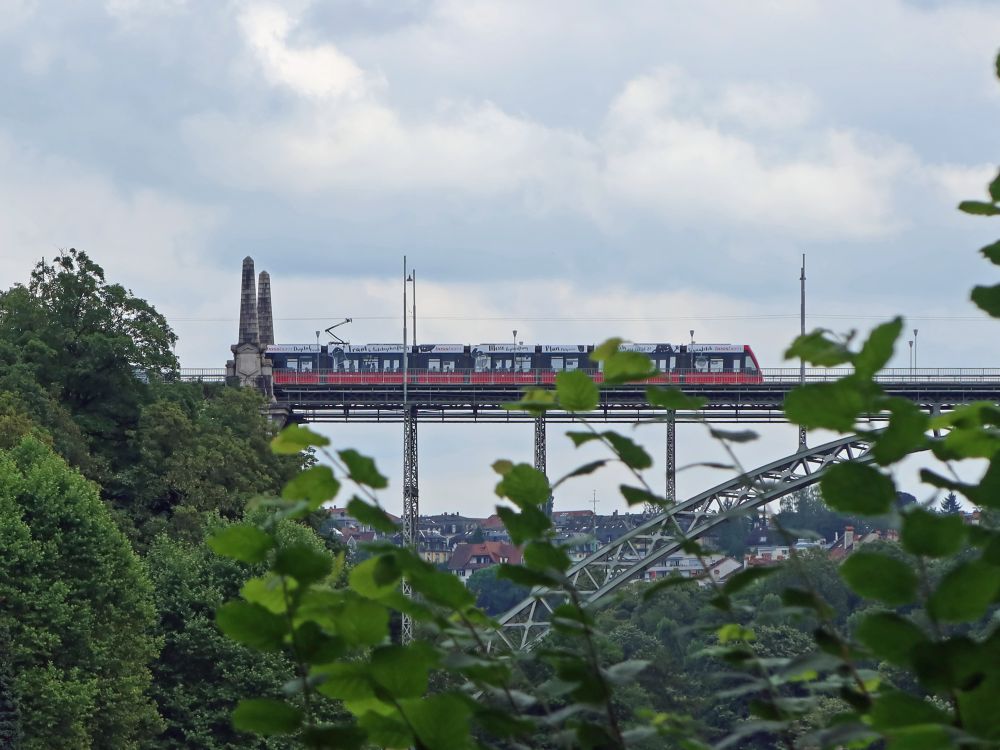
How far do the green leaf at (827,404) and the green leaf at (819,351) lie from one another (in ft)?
0.26

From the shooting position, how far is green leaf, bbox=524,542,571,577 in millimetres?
2844

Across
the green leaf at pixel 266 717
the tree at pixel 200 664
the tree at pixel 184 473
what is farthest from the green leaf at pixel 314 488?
the tree at pixel 184 473

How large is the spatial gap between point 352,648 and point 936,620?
32.4 inches

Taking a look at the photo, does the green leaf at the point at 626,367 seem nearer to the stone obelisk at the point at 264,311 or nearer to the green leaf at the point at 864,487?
the green leaf at the point at 864,487

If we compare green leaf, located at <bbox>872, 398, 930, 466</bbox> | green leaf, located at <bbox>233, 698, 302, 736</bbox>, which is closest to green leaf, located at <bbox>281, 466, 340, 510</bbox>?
green leaf, located at <bbox>233, 698, 302, 736</bbox>

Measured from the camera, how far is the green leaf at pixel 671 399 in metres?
2.70

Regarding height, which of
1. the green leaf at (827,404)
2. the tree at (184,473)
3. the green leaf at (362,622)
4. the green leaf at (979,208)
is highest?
the green leaf at (979,208)

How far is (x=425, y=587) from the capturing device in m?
2.71

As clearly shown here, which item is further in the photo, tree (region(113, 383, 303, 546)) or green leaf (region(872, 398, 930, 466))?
tree (region(113, 383, 303, 546))

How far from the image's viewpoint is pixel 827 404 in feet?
8.05

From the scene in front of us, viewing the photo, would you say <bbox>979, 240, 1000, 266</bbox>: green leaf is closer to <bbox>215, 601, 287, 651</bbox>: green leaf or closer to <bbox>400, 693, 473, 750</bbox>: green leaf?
<bbox>400, 693, 473, 750</bbox>: green leaf

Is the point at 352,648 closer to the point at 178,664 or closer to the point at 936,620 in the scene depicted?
the point at 936,620

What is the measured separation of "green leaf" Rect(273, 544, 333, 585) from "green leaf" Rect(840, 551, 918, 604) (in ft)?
2.34

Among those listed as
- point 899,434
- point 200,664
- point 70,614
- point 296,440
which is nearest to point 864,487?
point 899,434
